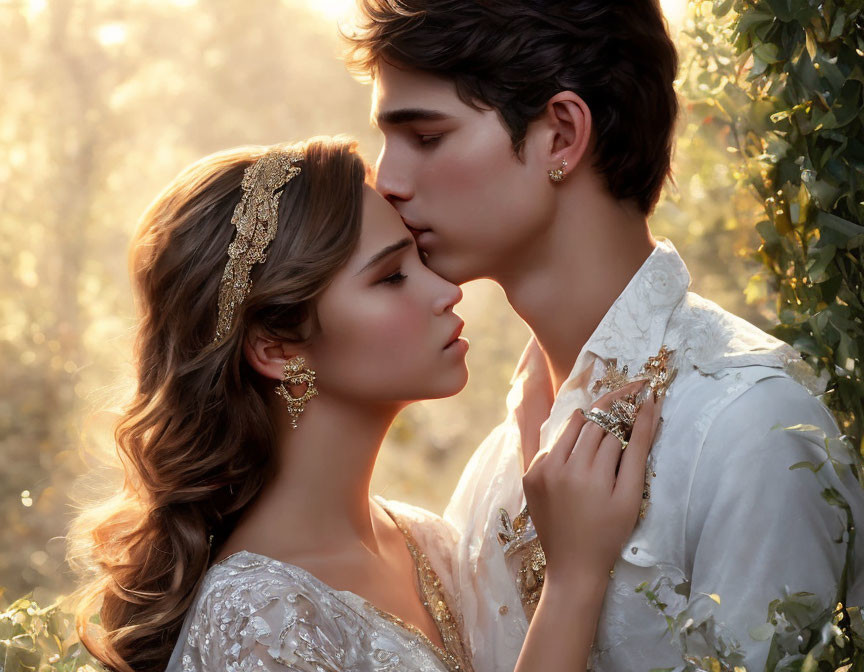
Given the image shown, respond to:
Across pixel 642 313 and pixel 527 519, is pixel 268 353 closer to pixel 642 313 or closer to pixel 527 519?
pixel 527 519

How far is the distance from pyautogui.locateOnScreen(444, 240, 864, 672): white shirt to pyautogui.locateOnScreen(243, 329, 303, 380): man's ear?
0.64 m

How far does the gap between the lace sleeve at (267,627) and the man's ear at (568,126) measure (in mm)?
1154

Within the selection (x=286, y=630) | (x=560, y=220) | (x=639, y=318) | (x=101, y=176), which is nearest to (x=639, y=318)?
(x=639, y=318)

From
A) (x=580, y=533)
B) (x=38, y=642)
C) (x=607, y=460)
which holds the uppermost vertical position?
(x=607, y=460)

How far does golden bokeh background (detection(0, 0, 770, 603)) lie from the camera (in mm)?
5043

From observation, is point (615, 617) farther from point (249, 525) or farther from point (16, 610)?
point (16, 610)

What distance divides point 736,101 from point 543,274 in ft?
2.77

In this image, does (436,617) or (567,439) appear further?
(436,617)

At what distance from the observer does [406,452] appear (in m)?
9.27

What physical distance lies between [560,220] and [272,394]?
2.73 ft

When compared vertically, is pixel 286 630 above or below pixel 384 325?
below

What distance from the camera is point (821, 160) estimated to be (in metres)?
1.91

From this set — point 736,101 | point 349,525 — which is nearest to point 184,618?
point 349,525

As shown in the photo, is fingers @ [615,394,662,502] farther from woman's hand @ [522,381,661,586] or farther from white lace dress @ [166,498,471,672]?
white lace dress @ [166,498,471,672]
